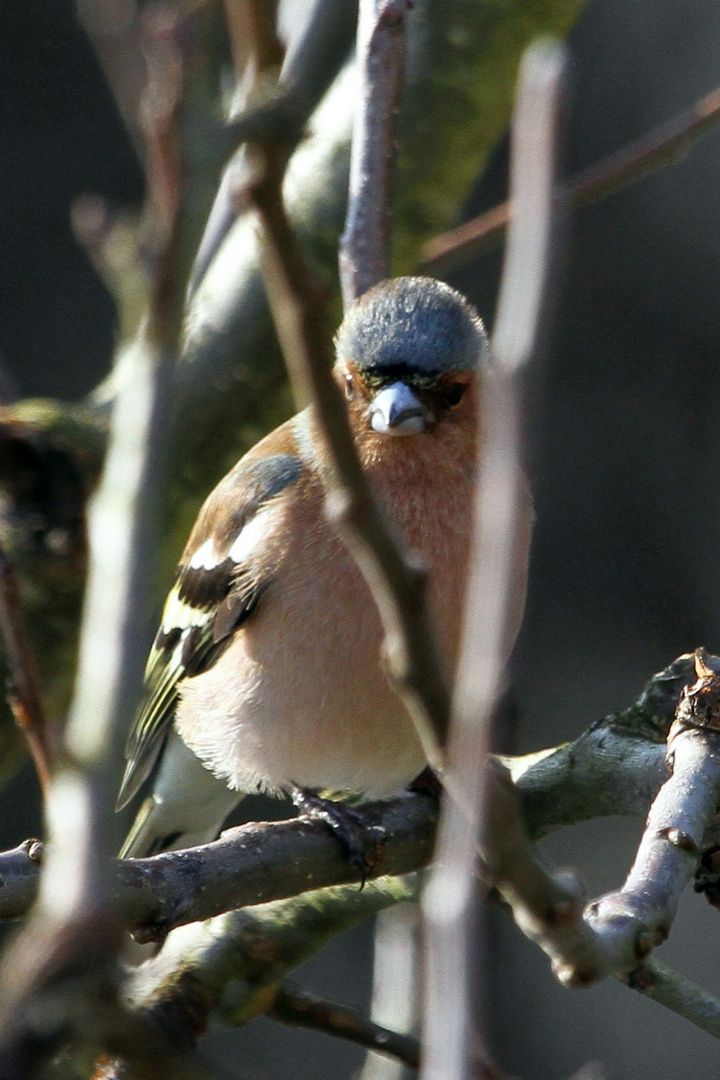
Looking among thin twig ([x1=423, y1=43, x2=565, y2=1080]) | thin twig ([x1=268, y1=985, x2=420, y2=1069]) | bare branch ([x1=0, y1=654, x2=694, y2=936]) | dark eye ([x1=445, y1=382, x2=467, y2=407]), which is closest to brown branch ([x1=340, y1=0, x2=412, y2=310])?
dark eye ([x1=445, y1=382, x2=467, y2=407])

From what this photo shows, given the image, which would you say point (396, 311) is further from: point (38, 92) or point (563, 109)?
point (38, 92)

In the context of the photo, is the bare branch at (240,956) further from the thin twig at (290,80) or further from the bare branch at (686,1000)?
the thin twig at (290,80)

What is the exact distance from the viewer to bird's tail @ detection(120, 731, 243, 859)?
3.98m

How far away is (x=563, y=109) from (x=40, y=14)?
21.7 ft

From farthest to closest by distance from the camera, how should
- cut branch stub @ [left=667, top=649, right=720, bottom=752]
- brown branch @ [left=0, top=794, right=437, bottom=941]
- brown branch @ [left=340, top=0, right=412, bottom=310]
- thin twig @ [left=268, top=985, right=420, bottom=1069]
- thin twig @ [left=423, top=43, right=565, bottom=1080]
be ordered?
brown branch @ [left=340, top=0, right=412, bottom=310]
thin twig @ [left=268, top=985, right=420, bottom=1069]
cut branch stub @ [left=667, top=649, right=720, bottom=752]
brown branch @ [left=0, top=794, right=437, bottom=941]
thin twig @ [left=423, top=43, right=565, bottom=1080]

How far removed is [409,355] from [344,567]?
0.53 metres

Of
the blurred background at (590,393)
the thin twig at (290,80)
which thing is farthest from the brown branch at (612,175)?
the blurred background at (590,393)

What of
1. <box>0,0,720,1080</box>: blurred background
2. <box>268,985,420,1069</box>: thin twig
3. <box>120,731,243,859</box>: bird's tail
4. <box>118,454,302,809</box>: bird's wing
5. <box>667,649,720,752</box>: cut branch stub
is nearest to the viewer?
<box>667,649,720,752</box>: cut branch stub

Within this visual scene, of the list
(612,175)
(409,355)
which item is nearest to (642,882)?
(409,355)

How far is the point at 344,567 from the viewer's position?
124 inches

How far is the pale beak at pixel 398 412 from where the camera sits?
3.10 metres

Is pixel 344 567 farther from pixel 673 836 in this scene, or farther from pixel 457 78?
pixel 457 78

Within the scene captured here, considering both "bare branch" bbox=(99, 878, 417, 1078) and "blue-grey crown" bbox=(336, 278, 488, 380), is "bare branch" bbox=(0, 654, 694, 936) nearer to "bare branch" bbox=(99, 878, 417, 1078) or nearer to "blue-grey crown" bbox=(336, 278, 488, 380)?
"bare branch" bbox=(99, 878, 417, 1078)

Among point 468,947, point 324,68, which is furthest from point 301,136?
point 324,68
